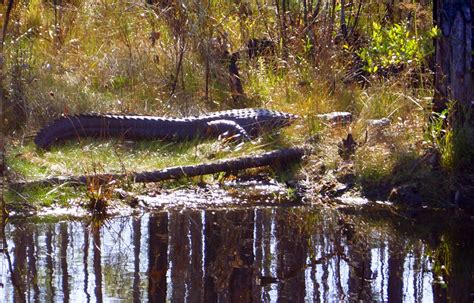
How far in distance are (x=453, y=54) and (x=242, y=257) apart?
2608mm

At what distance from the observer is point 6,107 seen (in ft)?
27.1

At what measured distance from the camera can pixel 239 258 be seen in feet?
15.5

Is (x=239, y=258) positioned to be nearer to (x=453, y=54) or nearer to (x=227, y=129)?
(x=453, y=54)

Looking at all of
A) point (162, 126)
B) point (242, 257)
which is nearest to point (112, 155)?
point (162, 126)

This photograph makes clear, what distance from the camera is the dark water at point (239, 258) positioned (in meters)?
4.08

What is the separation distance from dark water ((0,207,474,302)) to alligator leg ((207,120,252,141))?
1804 mm

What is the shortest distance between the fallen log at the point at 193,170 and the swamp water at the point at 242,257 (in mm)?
556

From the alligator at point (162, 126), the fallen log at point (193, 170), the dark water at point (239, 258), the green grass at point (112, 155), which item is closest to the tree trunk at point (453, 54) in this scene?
the dark water at point (239, 258)

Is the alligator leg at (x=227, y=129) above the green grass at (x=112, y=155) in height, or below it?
above

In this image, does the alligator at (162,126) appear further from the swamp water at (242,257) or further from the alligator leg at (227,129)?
the swamp water at (242,257)

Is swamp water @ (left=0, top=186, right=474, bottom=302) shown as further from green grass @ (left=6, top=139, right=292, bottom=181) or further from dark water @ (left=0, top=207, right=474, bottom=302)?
green grass @ (left=6, top=139, right=292, bottom=181)

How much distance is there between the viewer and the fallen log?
6141 mm

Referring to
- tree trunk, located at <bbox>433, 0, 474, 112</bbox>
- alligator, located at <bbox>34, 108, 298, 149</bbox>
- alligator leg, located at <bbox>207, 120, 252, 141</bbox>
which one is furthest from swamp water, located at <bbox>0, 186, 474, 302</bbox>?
alligator, located at <bbox>34, 108, 298, 149</bbox>

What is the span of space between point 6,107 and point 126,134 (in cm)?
137
